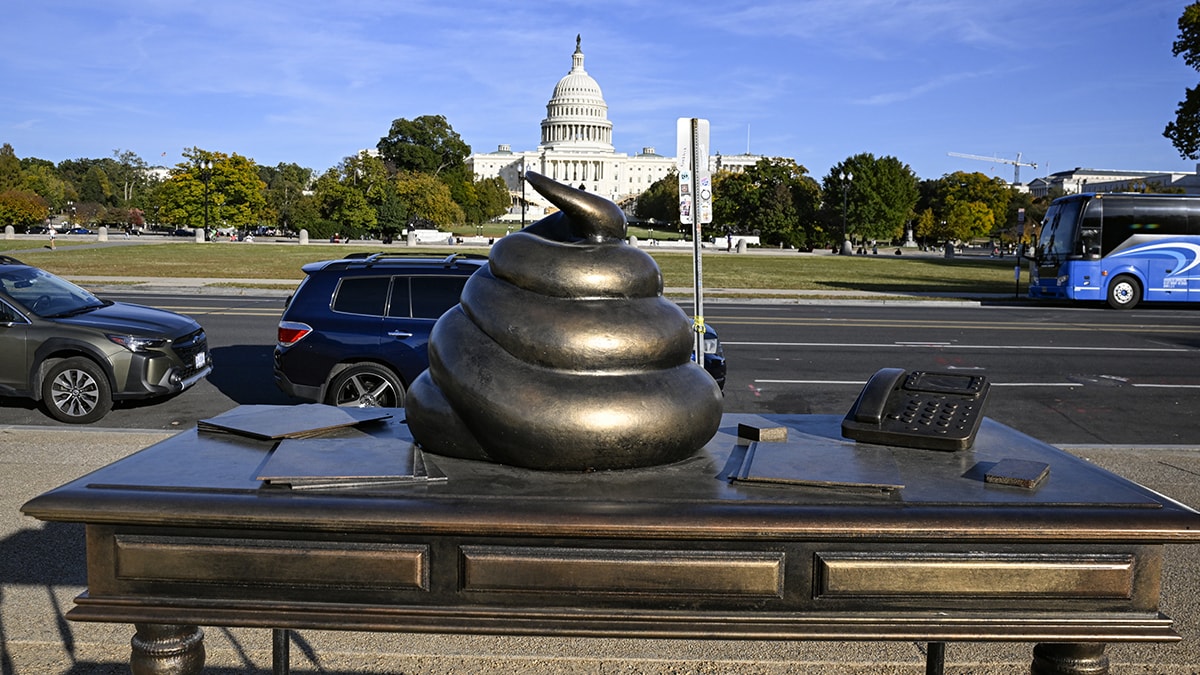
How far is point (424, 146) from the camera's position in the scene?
4828 inches

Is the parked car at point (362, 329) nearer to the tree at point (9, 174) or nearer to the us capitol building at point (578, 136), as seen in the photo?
the tree at point (9, 174)

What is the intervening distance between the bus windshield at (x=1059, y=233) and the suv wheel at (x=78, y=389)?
26248 mm

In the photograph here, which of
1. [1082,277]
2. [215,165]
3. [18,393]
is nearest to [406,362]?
[18,393]

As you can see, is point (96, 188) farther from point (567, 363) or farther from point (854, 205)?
point (567, 363)

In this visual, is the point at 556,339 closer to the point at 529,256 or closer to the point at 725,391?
the point at 529,256

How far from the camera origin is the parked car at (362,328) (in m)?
9.64

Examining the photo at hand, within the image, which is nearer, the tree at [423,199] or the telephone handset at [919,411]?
the telephone handset at [919,411]

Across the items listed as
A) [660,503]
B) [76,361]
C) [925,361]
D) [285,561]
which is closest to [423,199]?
[925,361]

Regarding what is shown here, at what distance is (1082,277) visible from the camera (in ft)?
91.5

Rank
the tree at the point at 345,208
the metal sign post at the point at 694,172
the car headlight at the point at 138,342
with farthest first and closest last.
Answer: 1. the tree at the point at 345,208
2. the metal sign post at the point at 694,172
3. the car headlight at the point at 138,342

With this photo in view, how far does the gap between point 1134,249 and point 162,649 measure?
30.0m

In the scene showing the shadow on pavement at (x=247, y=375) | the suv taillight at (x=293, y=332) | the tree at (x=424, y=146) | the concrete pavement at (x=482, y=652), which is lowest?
the concrete pavement at (x=482, y=652)

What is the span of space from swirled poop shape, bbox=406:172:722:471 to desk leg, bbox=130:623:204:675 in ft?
3.49

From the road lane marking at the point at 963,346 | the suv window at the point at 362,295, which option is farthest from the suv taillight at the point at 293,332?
the road lane marking at the point at 963,346
